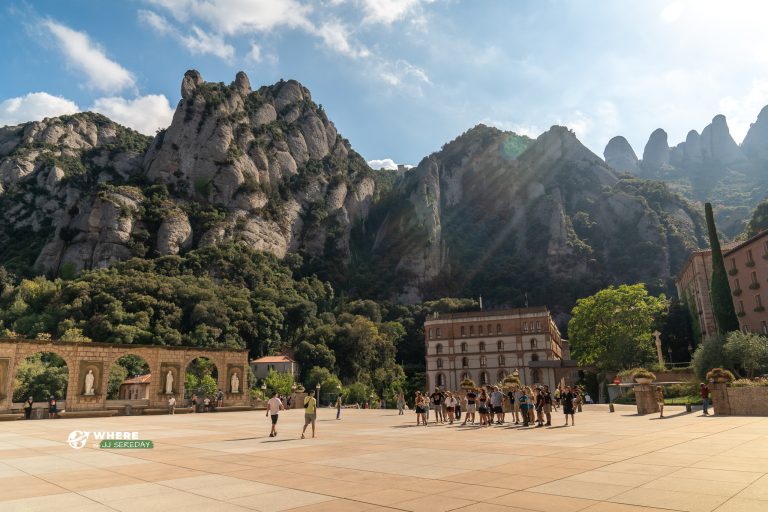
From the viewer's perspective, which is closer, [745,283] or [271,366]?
[745,283]

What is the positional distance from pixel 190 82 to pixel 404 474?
441 feet

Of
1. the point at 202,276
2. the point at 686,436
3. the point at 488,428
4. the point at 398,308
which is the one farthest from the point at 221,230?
the point at 686,436

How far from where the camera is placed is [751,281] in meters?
51.1

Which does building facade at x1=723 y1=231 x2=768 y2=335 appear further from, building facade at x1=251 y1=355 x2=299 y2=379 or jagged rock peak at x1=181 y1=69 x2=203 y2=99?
jagged rock peak at x1=181 y1=69 x2=203 y2=99

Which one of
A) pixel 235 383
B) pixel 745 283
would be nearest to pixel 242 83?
pixel 235 383

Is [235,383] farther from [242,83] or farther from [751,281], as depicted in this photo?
[242,83]

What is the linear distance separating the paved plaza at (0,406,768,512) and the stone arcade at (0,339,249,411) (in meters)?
17.9

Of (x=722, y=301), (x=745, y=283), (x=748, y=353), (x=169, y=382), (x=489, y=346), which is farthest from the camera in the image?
(x=489, y=346)

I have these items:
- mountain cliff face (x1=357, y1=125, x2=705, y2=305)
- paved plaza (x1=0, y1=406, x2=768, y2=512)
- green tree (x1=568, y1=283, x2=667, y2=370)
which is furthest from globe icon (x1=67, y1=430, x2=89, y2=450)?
mountain cliff face (x1=357, y1=125, x2=705, y2=305)

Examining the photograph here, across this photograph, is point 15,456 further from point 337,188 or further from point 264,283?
point 337,188

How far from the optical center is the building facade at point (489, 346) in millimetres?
79750

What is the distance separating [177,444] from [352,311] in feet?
319

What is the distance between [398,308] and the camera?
119375 mm
